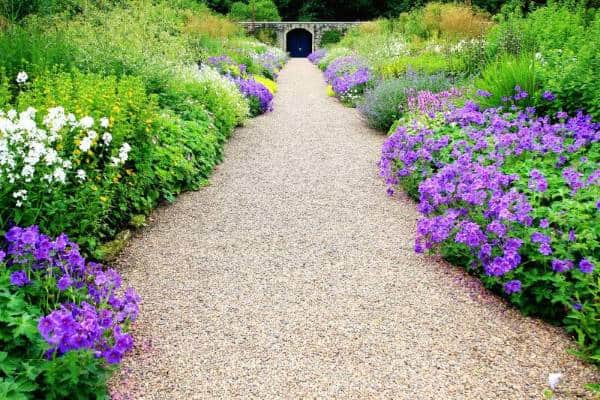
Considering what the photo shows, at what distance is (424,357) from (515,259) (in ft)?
2.82

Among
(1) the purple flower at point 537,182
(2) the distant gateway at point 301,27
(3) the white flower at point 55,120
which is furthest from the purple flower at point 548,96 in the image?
(2) the distant gateway at point 301,27

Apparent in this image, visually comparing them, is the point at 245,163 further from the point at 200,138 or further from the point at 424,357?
the point at 424,357

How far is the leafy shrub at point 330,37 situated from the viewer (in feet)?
118

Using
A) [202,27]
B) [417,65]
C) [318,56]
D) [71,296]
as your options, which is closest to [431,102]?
[417,65]

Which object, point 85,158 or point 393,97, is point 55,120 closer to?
point 85,158

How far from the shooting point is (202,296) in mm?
3436

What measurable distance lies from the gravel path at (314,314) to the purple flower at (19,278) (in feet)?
2.21

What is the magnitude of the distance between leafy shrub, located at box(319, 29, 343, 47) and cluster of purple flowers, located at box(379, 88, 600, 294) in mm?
31289

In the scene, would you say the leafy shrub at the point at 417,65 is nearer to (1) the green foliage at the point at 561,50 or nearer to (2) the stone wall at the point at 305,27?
(1) the green foliage at the point at 561,50

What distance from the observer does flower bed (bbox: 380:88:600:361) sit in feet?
9.95

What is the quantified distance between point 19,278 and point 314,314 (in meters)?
1.65

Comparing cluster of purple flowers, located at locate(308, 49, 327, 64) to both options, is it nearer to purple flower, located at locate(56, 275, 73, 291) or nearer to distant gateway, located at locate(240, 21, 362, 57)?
distant gateway, located at locate(240, 21, 362, 57)

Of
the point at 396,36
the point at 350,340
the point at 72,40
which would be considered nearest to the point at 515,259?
the point at 350,340

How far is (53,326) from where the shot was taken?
2.06 m
